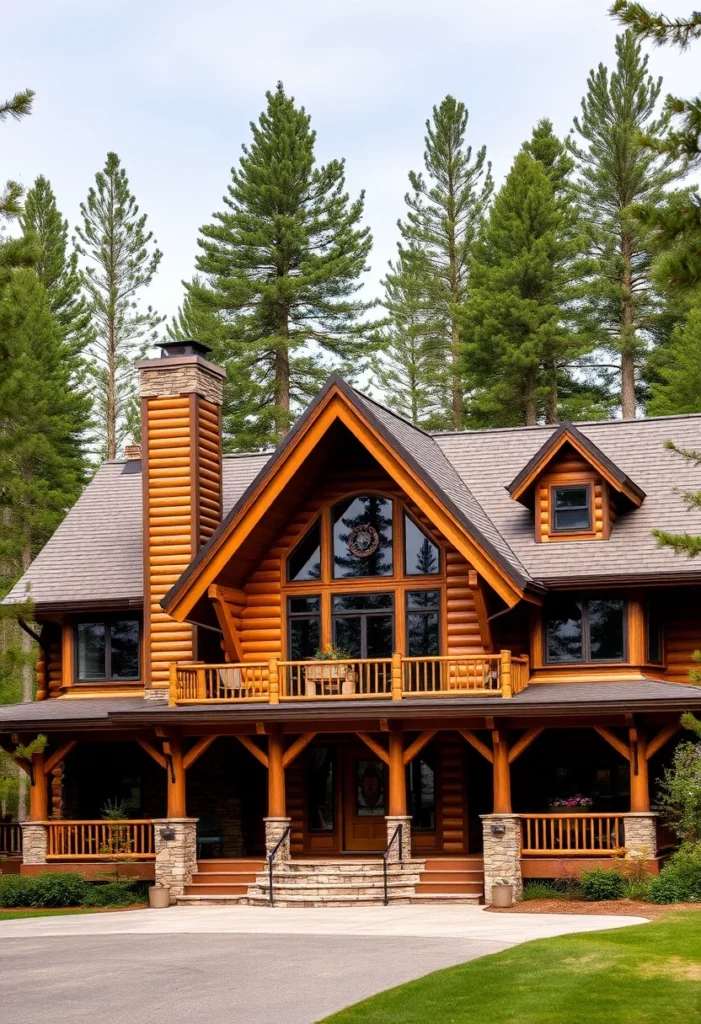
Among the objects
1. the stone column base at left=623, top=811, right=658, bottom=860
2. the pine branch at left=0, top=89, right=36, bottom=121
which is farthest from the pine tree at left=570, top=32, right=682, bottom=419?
the pine branch at left=0, top=89, right=36, bottom=121

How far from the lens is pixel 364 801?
2842 centimetres

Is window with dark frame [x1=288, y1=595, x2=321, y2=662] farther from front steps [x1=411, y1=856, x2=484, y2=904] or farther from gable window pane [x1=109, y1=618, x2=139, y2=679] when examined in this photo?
front steps [x1=411, y1=856, x2=484, y2=904]

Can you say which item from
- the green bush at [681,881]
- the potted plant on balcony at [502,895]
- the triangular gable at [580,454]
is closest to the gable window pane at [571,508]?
the triangular gable at [580,454]

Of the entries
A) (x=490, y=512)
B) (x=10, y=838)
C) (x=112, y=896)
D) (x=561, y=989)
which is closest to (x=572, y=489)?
(x=490, y=512)

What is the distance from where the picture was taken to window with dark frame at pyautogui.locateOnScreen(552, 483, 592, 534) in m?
28.0

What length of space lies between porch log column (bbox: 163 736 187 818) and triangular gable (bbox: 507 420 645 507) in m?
7.41

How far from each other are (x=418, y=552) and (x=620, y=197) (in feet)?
80.3

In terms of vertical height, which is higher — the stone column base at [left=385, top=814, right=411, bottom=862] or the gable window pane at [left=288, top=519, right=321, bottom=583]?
the gable window pane at [left=288, top=519, right=321, bottom=583]

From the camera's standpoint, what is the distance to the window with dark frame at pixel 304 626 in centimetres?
2836

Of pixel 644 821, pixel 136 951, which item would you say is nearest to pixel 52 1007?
pixel 136 951

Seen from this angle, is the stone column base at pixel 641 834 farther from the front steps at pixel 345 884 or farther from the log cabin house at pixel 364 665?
the front steps at pixel 345 884

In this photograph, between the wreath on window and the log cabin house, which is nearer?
the log cabin house

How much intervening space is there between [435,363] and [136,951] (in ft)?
119

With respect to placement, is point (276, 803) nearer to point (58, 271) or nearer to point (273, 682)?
point (273, 682)
